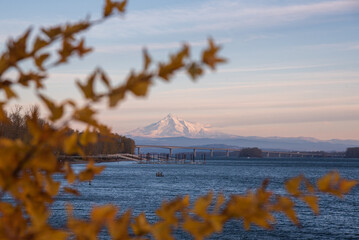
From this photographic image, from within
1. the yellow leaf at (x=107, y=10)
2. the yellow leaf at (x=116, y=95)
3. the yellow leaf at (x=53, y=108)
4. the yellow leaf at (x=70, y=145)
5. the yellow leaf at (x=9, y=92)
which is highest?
the yellow leaf at (x=107, y=10)

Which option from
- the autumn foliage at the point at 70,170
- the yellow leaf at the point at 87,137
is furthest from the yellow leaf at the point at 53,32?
the yellow leaf at the point at 87,137

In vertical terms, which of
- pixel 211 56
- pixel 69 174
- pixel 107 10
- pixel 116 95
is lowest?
pixel 69 174

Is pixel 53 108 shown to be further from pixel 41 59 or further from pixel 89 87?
pixel 41 59

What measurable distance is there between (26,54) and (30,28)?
0.35ft

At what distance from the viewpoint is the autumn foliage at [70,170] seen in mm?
1087

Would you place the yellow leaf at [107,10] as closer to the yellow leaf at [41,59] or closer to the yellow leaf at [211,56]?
the yellow leaf at [41,59]

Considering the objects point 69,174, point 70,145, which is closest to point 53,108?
point 70,145

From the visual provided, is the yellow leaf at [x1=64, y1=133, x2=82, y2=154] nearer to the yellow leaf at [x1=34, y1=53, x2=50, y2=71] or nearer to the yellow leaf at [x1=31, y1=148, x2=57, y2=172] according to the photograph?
the yellow leaf at [x1=31, y1=148, x2=57, y2=172]

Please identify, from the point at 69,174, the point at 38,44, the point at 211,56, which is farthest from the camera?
the point at 69,174

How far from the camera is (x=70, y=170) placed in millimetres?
1517

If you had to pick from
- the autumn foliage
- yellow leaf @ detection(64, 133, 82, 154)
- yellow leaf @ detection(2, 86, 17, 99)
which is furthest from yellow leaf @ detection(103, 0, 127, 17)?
yellow leaf @ detection(64, 133, 82, 154)

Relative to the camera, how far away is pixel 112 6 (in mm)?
1444

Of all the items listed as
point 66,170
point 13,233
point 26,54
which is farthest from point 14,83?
point 13,233

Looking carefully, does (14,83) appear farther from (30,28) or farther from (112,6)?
(112,6)
